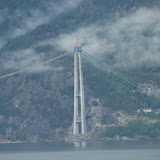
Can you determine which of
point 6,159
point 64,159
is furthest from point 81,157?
point 6,159

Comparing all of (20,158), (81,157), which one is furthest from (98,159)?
(20,158)

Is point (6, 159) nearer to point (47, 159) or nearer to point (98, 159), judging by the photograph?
point (47, 159)

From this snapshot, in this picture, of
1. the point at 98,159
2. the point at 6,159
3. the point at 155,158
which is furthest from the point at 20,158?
the point at 155,158

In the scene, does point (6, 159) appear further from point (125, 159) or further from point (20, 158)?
point (125, 159)

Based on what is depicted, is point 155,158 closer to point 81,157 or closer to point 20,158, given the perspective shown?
point 81,157

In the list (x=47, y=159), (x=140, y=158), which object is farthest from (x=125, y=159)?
(x=47, y=159)
